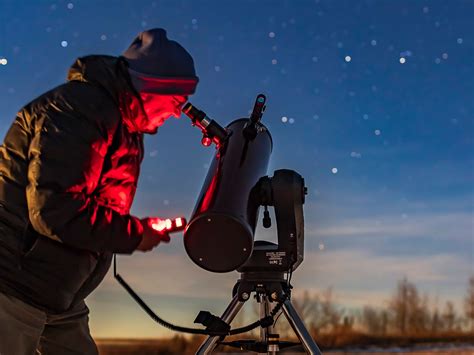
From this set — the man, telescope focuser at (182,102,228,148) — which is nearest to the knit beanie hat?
the man

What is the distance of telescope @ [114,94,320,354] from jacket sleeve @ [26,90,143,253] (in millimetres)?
480

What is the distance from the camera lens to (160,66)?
1974mm

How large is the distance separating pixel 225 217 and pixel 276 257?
0.34 metres

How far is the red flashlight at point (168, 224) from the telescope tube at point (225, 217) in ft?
0.80

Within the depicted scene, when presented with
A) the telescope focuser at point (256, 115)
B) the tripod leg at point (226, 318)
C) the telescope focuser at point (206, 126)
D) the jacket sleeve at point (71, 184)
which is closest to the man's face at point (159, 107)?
the jacket sleeve at point (71, 184)

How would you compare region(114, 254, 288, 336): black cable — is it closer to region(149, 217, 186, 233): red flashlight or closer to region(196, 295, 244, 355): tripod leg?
region(196, 295, 244, 355): tripod leg

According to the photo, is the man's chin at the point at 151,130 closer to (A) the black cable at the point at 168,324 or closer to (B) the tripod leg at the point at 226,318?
(A) the black cable at the point at 168,324

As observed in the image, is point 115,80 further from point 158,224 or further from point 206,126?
point 206,126

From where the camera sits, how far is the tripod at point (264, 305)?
246cm

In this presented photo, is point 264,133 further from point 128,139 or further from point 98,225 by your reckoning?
point 98,225

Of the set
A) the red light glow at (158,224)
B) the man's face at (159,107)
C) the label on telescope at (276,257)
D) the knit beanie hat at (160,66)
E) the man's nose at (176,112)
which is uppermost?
the knit beanie hat at (160,66)

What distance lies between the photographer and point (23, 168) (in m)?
1.91

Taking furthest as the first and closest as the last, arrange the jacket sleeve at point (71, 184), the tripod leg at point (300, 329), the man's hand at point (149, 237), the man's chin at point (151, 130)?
the tripod leg at point (300, 329), the man's chin at point (151, 130), the man's hand at point (149, 237), the jacket sleeve at point (71, 184)

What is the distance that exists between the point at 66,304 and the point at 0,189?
410 millimetres
